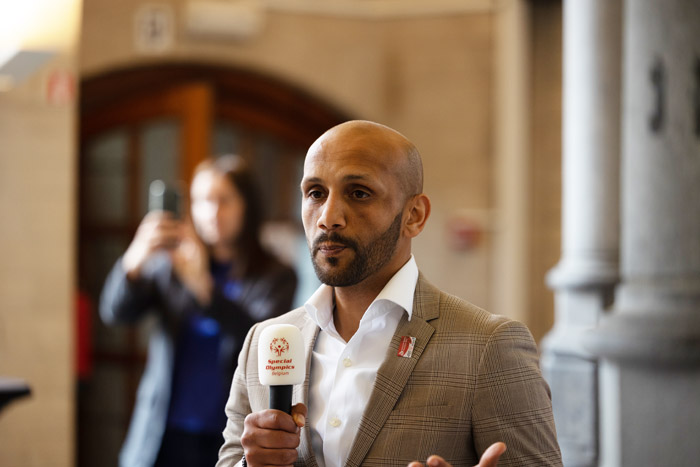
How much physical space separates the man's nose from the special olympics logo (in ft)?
0.70

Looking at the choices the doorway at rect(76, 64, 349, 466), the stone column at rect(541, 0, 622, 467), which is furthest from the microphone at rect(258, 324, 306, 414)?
the doorway at rect(76, 64, 349, 466)

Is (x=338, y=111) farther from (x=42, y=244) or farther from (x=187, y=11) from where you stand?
(x=42, y=244)

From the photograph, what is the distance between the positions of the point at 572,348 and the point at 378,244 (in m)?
3.30

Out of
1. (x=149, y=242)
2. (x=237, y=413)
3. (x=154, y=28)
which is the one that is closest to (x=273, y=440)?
(x=237, y=413)

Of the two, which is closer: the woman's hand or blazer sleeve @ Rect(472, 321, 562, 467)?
blazer sleeve @ Rect(472, 321, 562, 467)

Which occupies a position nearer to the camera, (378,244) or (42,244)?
(378,244)

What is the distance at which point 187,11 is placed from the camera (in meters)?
5.95

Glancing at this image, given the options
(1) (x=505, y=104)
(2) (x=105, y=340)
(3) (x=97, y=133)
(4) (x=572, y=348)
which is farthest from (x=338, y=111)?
(4) (x=572, y=348)

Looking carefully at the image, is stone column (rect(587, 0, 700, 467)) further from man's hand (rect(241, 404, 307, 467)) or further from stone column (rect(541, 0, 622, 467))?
stone column (rect(541, 0, 622, 467))

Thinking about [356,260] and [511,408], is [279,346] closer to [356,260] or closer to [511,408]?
[356,260]

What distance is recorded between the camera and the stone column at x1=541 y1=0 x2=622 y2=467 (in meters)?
4.66

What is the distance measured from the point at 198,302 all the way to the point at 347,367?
62.8 inches

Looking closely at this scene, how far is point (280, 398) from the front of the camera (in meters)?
1.46

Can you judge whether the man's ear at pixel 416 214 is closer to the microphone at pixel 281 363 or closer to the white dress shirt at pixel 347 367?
the white dress shirt at pixel 347 367
